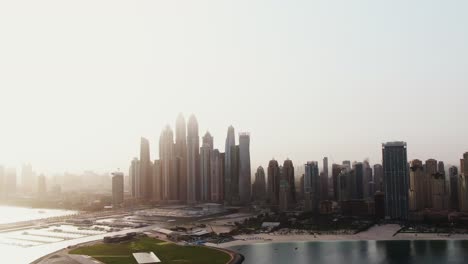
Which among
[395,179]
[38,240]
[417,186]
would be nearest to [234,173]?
[417,186]

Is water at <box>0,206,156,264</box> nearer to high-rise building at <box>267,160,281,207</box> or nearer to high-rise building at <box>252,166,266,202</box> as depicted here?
high-rise building at <box>267,160,281,207</box>

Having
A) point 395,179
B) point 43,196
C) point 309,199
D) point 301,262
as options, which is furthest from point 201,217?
point 43,196

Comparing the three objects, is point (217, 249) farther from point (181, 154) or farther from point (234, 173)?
point (181, 154)

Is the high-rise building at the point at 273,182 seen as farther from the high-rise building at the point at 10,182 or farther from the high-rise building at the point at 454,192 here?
the high-rise building at the point at 10,182

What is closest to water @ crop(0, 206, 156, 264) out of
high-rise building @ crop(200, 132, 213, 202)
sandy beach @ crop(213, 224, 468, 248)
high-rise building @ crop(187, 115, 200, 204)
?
sandy beach @ crop(213, 224, 468, 248)

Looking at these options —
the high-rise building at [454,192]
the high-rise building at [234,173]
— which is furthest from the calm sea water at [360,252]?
the high-rise building at [234,173]

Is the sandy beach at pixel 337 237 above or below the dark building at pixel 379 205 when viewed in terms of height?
below

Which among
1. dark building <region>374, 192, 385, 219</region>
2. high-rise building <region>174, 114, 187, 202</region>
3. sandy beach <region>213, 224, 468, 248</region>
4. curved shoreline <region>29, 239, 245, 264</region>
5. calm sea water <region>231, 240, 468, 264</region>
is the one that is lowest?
calm sea water <region>231, 240, 468, 264</region>
